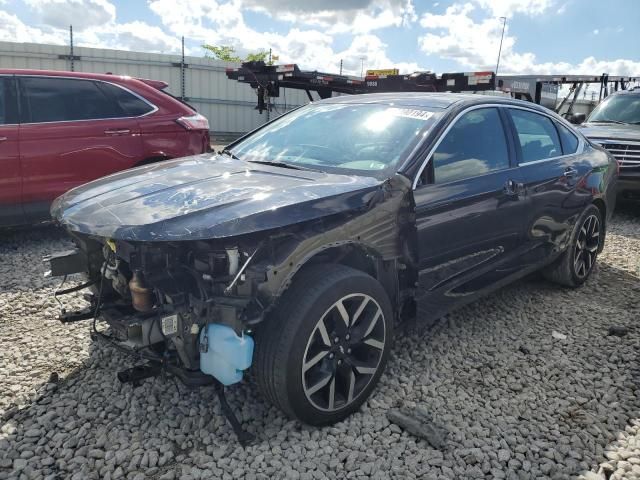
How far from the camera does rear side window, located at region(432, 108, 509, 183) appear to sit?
315 centimetres

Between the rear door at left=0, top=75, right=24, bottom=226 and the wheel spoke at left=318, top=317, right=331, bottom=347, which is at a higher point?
the rear door at left=0, top=75, right=24, bottom=226

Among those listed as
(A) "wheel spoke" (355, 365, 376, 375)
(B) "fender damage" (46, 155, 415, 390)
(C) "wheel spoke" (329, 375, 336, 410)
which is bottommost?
(C) "wheel spoke" (329, 375, 336, 410)

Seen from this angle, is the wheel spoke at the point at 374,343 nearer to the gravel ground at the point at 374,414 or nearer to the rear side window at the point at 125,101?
the gravel ground at the point at 374,414

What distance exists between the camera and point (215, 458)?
95.2 inches

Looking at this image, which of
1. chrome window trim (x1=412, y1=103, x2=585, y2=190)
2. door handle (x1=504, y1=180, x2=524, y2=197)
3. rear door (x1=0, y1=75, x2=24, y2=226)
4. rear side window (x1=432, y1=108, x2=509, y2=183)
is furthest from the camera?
rear door (x1=0, y1=75, x2=24, y2=226)

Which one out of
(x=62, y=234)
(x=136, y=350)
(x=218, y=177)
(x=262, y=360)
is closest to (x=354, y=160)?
(x=218, y=177)

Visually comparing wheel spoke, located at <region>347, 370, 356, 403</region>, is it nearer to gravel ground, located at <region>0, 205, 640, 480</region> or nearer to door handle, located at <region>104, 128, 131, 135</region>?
gravel ground, located at <region>0, 205, 640, 480</region>

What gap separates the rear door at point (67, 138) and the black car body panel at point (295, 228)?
2.22 m

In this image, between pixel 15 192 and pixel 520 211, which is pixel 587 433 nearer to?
pixel 520 211

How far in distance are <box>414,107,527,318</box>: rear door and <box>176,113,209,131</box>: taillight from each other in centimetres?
344

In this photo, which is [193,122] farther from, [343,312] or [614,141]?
[614,141]

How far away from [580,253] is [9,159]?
5.32 meters

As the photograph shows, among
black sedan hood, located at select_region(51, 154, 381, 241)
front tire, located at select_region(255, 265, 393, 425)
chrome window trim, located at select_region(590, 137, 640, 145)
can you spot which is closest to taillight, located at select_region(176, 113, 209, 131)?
black sedan hood, located at select_region(51, 154, 381, 241)

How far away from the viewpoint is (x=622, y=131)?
26.5ft
